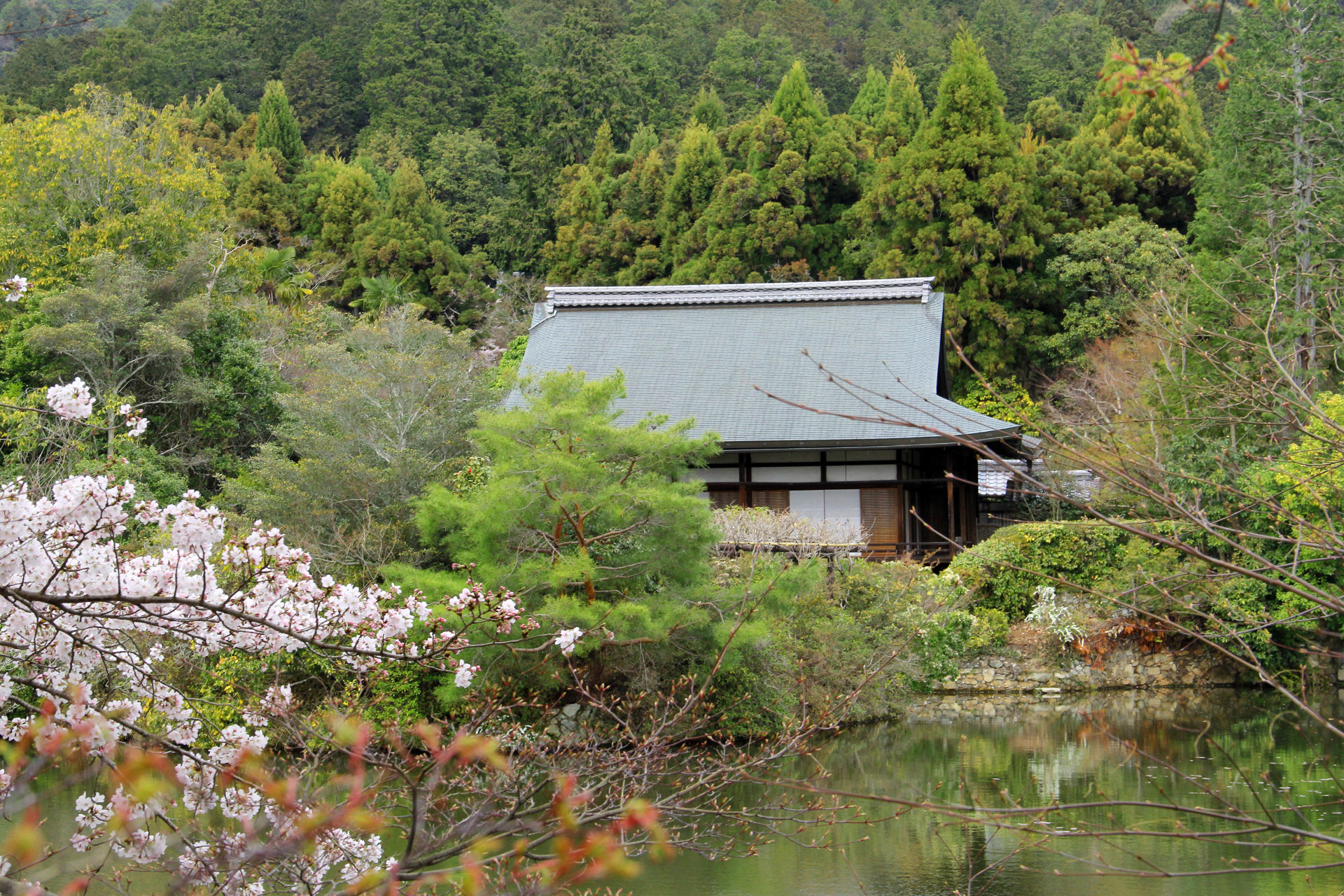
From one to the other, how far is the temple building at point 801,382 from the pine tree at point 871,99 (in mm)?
12977

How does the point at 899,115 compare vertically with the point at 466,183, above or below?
below

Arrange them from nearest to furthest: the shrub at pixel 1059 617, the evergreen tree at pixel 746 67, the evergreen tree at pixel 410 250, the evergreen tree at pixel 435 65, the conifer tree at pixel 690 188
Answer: the shrub at pixel 1059 617 < the conifer tree at pixel 690 188 < the evergreen tree at pixel 410 250 < the evergreen tree at pixel 746 67 < the evergreen tree at pixel 435 65

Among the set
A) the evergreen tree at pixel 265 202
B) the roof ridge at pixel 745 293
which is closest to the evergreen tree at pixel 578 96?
the evergreen tree at pixel 265 202

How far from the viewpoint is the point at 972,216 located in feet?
69.8

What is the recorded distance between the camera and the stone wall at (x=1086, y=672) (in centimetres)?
1208

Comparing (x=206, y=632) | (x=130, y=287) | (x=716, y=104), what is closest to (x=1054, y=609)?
(x=206, y=632)

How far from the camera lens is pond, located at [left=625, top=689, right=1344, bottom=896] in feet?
20.7

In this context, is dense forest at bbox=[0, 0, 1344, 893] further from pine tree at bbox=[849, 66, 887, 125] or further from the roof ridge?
the roof ridge

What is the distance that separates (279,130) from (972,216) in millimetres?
18377

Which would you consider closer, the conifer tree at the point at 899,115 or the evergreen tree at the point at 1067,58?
the conifer tree at the point at 899,115

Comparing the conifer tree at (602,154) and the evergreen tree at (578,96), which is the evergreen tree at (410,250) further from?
the evergreen tree at (578,96)

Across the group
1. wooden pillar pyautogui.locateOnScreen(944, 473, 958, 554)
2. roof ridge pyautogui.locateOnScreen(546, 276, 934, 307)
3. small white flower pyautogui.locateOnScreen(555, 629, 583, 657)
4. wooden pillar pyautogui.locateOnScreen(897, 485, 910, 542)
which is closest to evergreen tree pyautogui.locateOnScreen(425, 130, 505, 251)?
roof ridge pyautogui.locateOnScreen(546, 276, 934, 307)

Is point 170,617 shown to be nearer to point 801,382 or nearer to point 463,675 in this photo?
point 463,675

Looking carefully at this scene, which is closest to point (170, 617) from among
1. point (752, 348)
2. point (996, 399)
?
point (752, 348)
